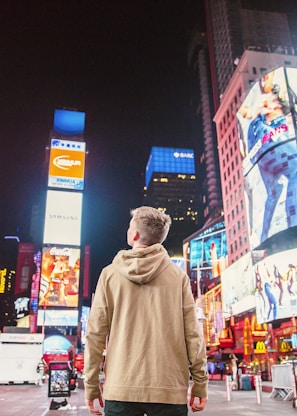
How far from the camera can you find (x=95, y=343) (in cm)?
287

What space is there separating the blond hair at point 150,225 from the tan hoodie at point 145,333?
0.11 m

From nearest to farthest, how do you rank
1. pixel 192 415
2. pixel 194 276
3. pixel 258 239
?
pixel 192 415, pixel 258 239, pixel 194 276

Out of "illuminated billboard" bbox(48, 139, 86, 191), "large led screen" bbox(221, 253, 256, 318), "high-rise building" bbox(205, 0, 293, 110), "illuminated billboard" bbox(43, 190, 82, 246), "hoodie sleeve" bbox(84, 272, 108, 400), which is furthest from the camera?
"high-rise building" bbox(205, 0, 293, 110)

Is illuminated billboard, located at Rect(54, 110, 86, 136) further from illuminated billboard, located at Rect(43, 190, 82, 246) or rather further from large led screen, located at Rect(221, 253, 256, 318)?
large led screen, located at Rect(221, 253, 256, 318)

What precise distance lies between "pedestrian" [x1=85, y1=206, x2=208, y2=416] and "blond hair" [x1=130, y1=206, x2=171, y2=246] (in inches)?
0.7

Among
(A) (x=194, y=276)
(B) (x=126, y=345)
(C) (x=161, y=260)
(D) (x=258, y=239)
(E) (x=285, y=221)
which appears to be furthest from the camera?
(A) (x=194, y=276)

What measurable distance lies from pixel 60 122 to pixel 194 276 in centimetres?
4976

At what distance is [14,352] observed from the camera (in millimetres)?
29391

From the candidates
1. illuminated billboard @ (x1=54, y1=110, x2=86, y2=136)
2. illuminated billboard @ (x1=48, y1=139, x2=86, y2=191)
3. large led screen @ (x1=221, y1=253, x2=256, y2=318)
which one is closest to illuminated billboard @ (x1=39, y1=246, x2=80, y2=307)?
illuminated billboard @ (x1=48, y1=139, x2=86, y2=191)

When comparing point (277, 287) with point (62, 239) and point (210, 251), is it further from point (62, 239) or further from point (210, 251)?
point (210, 251)

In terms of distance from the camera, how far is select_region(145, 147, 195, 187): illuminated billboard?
180 meters

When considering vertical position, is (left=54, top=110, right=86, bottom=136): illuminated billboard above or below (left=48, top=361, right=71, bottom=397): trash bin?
above

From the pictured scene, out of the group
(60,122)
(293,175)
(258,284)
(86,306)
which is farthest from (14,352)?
(86,306)

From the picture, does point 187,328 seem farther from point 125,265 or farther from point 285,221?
point 285,221
